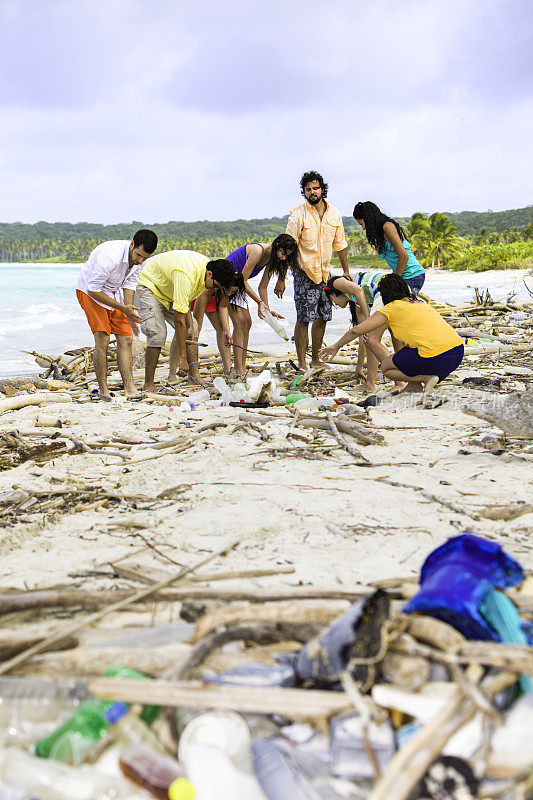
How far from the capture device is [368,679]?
4.33ft

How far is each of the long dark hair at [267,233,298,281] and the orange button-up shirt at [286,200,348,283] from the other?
0.15 meters

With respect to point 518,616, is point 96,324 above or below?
above

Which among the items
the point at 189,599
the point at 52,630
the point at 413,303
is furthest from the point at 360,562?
the point at 413,303

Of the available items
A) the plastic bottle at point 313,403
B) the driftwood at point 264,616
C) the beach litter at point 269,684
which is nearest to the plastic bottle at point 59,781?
the beach litter at point 269,684

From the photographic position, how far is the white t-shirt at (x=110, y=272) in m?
6.17

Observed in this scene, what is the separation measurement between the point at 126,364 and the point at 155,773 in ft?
18.9

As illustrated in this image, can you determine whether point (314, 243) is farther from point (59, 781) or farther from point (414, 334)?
point (59, 781)

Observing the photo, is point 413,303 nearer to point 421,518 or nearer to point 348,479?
point 348,479

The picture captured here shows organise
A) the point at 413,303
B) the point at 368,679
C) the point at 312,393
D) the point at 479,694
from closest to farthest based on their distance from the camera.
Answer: the point at 479,694 → the point at 368,679 → the point at 413,303 → the point at 312,393

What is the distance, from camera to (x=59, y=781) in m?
1.20

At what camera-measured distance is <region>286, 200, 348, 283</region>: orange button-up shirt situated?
6902 mm

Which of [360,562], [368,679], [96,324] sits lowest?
[360,562]

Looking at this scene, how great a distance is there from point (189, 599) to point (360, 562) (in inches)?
30.4

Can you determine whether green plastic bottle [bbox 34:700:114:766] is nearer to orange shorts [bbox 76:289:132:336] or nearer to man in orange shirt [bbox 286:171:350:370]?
orange shorts [bbox 76:289:132:336]
